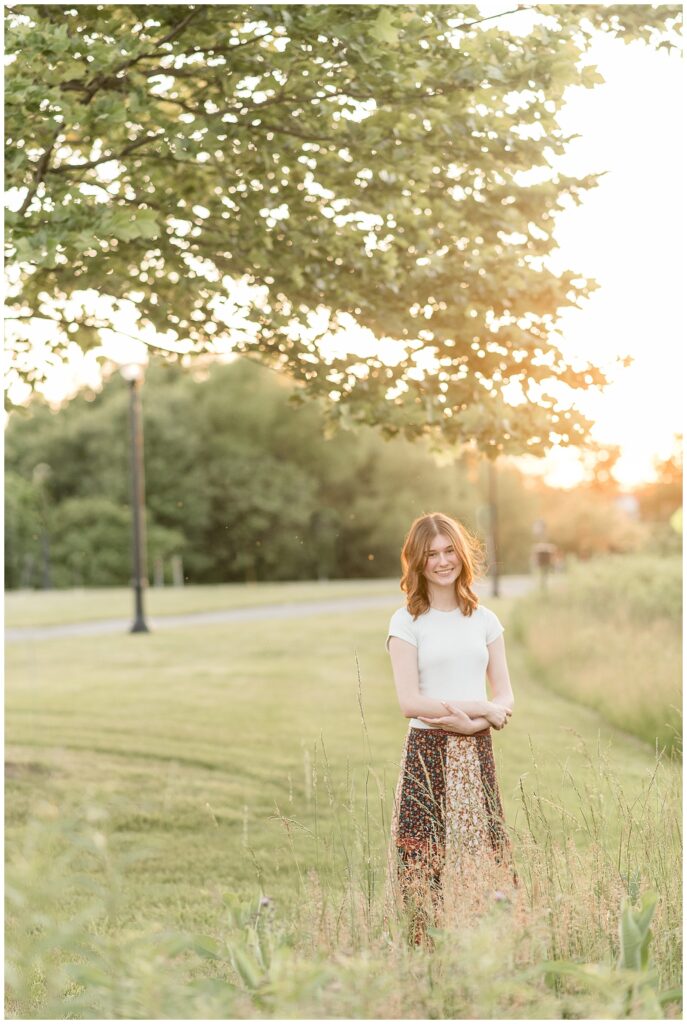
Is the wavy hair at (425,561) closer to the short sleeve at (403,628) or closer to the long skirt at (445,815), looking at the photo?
the short sleeve at (403,628)

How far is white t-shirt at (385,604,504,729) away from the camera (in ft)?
13.8

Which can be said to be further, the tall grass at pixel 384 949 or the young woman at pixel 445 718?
the young woman at pixel 445 718

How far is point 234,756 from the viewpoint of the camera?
10297mm

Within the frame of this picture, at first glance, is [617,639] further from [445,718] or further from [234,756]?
[445,718]

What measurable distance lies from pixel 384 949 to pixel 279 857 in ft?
9.82

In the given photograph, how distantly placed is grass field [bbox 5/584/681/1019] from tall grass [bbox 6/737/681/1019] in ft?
0.04

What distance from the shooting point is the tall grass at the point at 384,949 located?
3.22 meters

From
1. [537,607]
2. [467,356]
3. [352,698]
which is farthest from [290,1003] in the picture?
[537,607]

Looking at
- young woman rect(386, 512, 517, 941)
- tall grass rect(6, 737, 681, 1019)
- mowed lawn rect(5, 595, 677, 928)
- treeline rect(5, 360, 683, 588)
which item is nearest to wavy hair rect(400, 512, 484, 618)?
young woman rect(386, 512, 517, 941)

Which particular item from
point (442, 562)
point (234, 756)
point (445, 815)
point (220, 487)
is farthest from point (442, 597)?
point (220, 487)

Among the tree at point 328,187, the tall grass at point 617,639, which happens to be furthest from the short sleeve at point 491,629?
the tall grass at point 617,639

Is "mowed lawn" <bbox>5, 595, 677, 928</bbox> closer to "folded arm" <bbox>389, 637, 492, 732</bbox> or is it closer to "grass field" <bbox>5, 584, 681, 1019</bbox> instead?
"grass field" <bbox>5, 584, 681, 1019</bbox>

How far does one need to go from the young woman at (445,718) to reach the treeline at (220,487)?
1490 inches

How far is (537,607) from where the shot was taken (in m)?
19.9
